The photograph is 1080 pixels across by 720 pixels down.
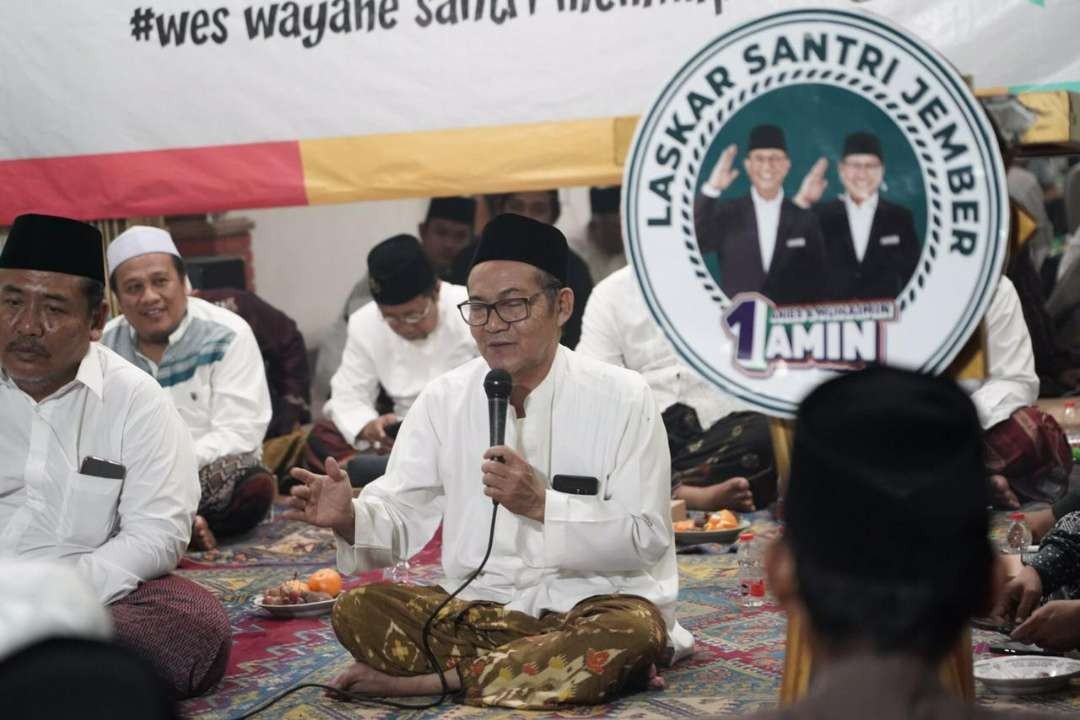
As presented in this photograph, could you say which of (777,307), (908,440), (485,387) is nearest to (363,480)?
(485,387)

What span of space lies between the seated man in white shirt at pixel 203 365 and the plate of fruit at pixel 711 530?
1919mm

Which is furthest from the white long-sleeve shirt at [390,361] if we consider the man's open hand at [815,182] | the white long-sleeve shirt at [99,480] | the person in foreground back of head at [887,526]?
the person in foreground back of head at [887,526]

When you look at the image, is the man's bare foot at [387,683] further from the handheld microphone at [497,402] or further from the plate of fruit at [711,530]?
the plate of fruit at [711,530]

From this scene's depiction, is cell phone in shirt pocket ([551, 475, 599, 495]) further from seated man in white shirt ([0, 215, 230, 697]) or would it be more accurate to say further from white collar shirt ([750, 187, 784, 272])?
white collar shirt ([750, 187, 784, 272])

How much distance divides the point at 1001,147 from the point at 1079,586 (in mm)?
1666

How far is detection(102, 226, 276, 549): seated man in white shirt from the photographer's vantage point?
6.58 metres

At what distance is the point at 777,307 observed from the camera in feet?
9.36

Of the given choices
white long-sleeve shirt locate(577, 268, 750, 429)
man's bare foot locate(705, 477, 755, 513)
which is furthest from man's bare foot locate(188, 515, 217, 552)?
man's bare foot locate(705, 477, 755, 513)

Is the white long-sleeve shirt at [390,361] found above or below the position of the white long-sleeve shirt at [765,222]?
below

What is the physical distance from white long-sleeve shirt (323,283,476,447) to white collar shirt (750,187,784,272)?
4.46 m

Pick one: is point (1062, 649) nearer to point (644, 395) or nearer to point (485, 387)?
point (644, 395)

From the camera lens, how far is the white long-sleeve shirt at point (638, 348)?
22.6ft

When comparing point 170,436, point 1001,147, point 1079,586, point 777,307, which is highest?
point 1001,147

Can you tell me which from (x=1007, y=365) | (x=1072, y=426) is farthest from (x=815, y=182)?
(x=1072, y=426)
